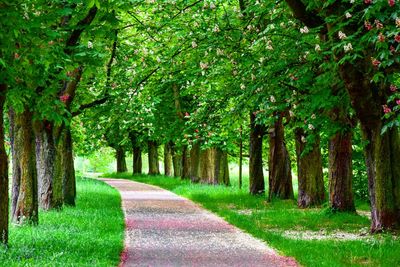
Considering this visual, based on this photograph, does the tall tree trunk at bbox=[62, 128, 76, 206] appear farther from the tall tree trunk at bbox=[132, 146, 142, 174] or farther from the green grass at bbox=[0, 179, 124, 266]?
the tall tree trunk at bbox=[132, 146, 142, 174]

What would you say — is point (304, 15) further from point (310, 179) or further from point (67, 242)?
point (310, 179)

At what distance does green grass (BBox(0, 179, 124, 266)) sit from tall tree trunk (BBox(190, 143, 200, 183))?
19.2m

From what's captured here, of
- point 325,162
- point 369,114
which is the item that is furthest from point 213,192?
point 369,114

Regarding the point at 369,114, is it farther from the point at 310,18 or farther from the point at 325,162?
the point at 325,162

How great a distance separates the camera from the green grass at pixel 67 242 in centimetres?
909

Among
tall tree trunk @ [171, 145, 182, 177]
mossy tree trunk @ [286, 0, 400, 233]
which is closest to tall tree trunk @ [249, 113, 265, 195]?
mossy tree trunk @ [286, 0, 400, 233]

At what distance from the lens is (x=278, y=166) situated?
23.5 metres

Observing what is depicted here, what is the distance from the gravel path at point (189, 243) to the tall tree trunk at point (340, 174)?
3.48 meters

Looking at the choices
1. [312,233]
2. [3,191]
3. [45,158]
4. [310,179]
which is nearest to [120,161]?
[310,179]

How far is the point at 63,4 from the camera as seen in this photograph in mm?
10461

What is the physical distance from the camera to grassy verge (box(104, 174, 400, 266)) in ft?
33.1

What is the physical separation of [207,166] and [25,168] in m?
21.7

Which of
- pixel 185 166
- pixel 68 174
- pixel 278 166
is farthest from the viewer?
pixel 185 166

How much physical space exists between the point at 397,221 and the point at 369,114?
241 centimetres
